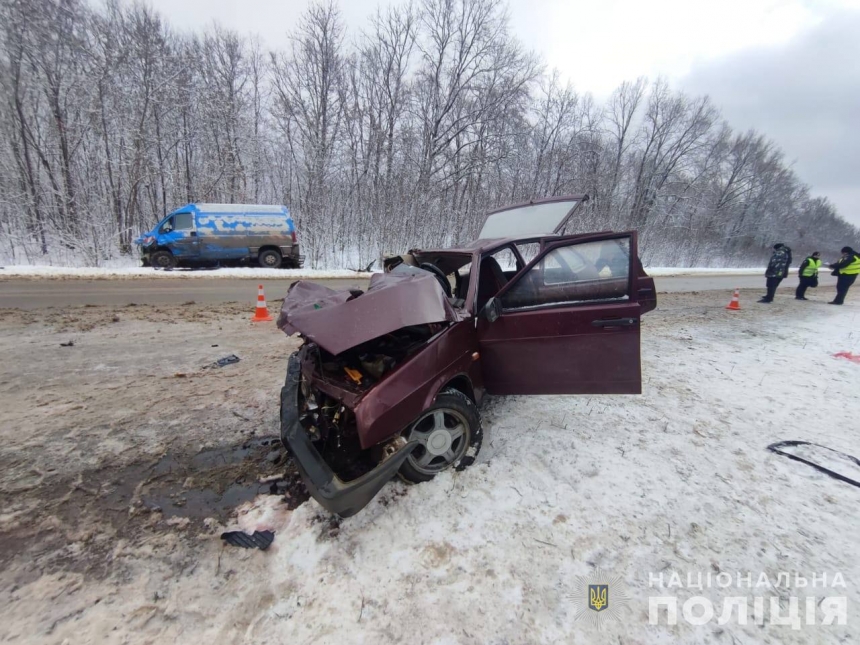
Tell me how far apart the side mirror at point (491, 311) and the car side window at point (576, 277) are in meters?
0.12

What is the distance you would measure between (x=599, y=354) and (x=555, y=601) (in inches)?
66.8

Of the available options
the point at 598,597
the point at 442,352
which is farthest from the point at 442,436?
the point at 598,597

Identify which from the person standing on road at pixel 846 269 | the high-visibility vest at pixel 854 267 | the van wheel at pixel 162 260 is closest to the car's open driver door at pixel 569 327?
the person standing on road at pixel 846 269

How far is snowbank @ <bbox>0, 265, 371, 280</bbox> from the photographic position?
10.5 meters

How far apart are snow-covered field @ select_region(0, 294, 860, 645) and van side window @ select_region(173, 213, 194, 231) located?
14.2m

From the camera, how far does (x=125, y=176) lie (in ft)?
51.9

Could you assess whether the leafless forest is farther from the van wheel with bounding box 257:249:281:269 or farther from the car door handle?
the car door handle

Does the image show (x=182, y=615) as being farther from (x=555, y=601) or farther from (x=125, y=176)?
(x=125, y=176)

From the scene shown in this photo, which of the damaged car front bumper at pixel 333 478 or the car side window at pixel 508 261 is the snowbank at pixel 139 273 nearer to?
the car side window at pixel 508 261

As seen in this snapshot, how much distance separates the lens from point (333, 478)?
191cm

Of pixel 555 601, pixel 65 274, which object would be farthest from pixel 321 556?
pixel 65 274

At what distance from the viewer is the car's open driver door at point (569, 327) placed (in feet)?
8.98

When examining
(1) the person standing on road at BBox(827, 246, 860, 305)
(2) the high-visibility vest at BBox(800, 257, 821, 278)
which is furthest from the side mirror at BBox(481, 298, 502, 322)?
(2) the high-visibility vest at BBox(800, 257, 821, 278)

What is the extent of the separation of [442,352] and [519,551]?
1.26 meters
